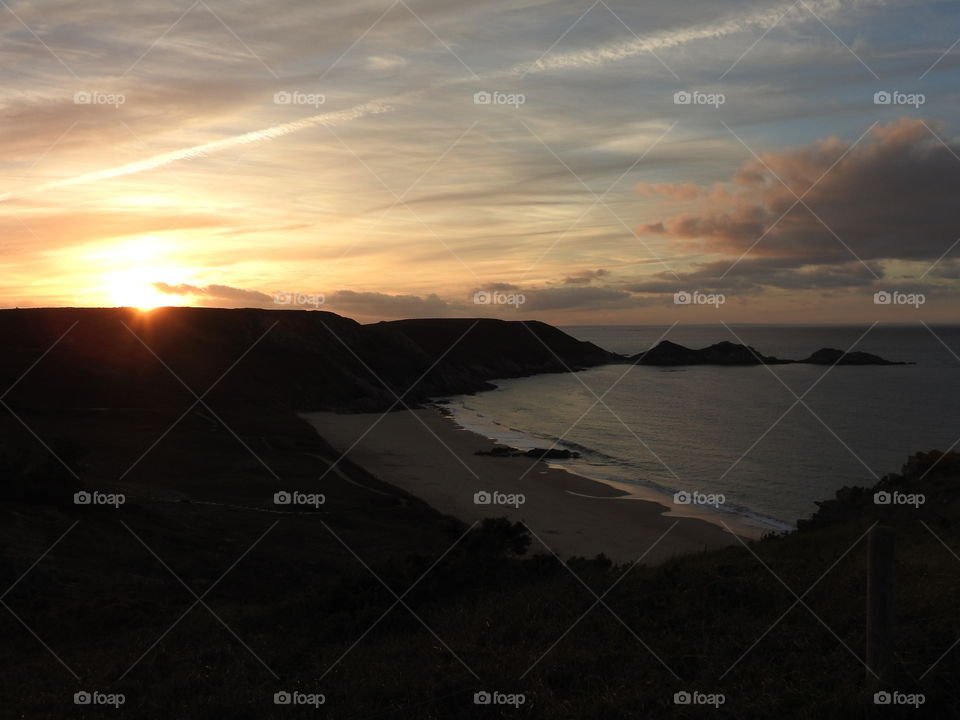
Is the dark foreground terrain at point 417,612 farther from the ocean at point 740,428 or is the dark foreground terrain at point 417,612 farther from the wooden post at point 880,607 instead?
the ocean at point 740,428

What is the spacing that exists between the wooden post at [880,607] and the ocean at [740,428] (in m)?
28.3

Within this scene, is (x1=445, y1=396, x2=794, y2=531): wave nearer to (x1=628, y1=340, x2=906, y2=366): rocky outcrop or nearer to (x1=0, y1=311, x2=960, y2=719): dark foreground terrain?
(x1=0, y1=311, x2=960, y2=719): dark foreground terrain

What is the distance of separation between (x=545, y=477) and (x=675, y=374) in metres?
108

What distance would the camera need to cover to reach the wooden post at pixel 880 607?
685cm

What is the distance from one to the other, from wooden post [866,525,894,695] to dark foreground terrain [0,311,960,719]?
4.8 inches

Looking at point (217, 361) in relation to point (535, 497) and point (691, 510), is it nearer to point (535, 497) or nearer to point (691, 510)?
point (535, 497)

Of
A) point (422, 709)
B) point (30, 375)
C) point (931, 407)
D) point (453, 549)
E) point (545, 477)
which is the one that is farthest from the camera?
point (931, 407)

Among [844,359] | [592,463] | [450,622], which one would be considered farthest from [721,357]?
[450,622]

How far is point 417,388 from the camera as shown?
113 metres

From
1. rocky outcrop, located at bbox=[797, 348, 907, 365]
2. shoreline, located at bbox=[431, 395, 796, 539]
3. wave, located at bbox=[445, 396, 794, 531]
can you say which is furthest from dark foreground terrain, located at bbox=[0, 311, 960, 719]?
rocky outcrop, located at bbox=[797, 348, 907, 365]

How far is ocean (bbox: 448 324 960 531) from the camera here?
4347 centimetres

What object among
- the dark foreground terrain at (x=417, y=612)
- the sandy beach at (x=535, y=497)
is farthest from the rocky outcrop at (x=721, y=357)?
the dark foreground terrain at (x=417, y=612)

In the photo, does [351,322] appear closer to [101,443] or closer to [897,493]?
[101,443]

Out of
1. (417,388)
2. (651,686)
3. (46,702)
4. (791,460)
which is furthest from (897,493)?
(417,388)
